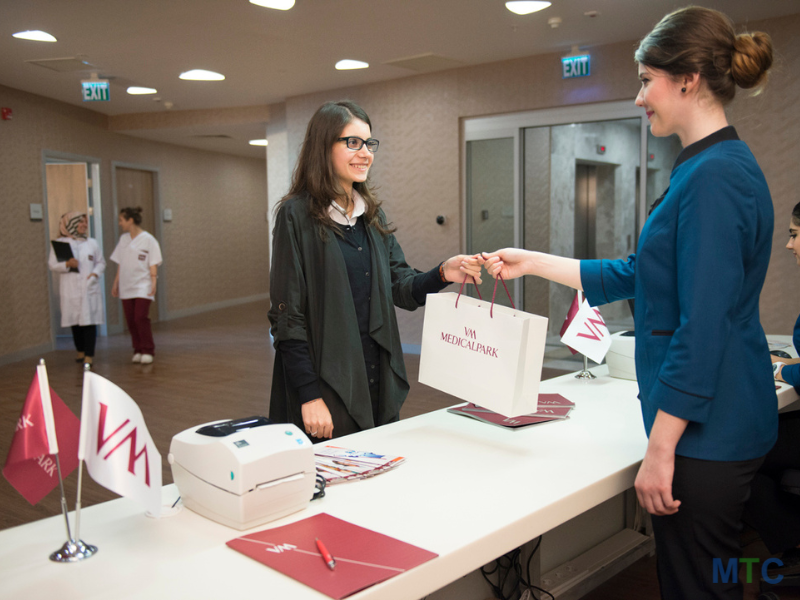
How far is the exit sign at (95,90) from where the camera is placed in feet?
23.2

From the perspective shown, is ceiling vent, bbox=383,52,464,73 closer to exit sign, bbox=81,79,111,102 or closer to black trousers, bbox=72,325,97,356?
exit sign, bbox=81,79,111,102

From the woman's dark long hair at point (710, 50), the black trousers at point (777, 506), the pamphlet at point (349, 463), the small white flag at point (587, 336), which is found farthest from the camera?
the small white flag at point (587, 336)

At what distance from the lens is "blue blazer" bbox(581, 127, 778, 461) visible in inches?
48.1

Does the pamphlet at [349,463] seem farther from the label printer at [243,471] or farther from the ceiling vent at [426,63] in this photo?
the ceiling vent at [426,63]

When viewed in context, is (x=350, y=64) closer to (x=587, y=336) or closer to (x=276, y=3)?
(x=276, y=3)

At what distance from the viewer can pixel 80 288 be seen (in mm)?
7328

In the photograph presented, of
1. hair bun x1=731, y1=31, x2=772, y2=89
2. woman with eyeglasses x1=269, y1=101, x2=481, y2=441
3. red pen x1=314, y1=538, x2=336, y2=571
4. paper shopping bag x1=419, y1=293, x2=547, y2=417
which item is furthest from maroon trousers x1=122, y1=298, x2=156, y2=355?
hair bun x1=731, y1=31, x2=772, y2=89

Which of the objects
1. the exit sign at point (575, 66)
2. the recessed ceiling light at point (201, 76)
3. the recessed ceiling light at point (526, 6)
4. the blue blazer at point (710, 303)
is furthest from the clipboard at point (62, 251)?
the blue blazer at point (710, 303)

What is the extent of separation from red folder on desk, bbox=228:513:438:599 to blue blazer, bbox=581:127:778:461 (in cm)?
57

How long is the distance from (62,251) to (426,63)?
4407 mm

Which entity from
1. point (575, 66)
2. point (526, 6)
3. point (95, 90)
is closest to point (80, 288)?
point (95, 90)

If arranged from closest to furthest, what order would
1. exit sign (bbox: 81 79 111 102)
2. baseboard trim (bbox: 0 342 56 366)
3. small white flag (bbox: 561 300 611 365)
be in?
small white flag (bbox: 561 300 611 365), exit sign (bbox: 81 79 111 102), baseboard trim (bbox: 0 342 56 366)

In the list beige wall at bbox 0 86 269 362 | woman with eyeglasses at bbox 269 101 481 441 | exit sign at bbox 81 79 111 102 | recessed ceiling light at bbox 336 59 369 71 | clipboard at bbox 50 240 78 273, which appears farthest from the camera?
beige wall at bbox 0 86 269 362

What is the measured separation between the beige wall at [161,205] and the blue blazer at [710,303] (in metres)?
7.99
